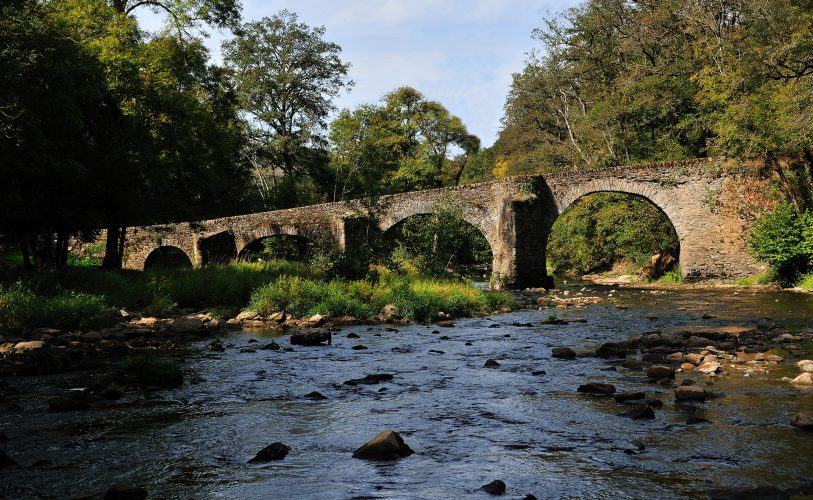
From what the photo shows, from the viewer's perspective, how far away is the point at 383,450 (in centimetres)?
443

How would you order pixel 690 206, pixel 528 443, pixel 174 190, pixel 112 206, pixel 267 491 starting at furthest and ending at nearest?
1. pixel 690 206
2. pixel 174 190
3. pixel 112 206
4. pixel 528 443
5. pixel 267 491

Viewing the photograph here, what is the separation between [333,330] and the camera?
12.4 m

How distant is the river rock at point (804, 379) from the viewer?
6363 mm

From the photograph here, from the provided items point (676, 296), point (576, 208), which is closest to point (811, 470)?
point (676, 296)

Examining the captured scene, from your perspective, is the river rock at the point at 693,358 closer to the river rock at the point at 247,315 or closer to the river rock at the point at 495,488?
the river rock at the point at 495,488

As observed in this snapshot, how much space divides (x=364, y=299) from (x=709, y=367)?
9316 millimetres

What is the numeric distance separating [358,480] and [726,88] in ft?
70.3

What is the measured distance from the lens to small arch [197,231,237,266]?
31266mm

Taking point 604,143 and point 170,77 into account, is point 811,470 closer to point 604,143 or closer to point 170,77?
point 170,77

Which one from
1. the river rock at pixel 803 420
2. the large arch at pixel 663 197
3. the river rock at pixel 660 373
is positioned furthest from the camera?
the large arch at pixel 663 197

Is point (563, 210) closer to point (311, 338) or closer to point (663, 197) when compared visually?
point (663, 197)

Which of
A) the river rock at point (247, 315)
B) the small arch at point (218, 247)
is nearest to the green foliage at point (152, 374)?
the river rock at point (247, 315)

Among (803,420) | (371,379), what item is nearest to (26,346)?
(371,379)

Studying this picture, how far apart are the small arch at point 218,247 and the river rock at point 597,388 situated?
26.7 m
